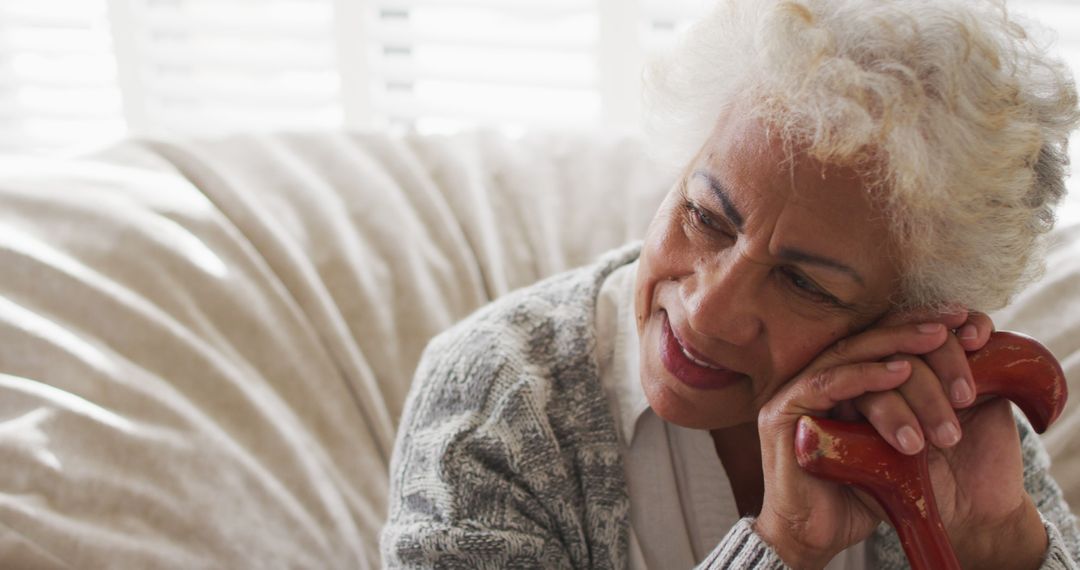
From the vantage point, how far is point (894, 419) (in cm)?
97

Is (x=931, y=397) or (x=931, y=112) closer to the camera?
(x=931, y=112)

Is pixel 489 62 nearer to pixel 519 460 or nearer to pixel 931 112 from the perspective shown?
pixel 519 460

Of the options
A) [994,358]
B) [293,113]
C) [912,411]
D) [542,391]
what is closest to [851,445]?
[912,411]

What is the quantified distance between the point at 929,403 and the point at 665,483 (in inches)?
14.2

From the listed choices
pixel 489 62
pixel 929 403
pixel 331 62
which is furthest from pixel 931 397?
pixel 331 62

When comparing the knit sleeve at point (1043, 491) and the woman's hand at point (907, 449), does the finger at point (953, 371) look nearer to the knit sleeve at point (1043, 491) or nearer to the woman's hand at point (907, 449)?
the woman's hand at point (907, 449)

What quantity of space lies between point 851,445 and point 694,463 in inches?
11.8

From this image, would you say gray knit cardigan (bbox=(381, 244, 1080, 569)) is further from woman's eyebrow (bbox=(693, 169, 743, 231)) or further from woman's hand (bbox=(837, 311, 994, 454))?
woman's eyebrow (bbox=(693, 169, 743, 231))

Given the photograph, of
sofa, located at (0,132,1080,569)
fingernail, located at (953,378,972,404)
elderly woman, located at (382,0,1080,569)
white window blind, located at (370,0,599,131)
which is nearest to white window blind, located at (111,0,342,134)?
white window blind, located at (370,0,599,131)

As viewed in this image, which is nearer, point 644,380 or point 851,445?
point 851,445

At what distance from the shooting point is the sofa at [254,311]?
1.19 metres

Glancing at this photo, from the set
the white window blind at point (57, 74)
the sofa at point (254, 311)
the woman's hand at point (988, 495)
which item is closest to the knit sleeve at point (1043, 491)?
the woman's hand at point (988, 495)

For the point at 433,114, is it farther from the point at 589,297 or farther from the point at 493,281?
the point at 589,297

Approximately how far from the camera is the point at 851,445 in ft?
3.16
